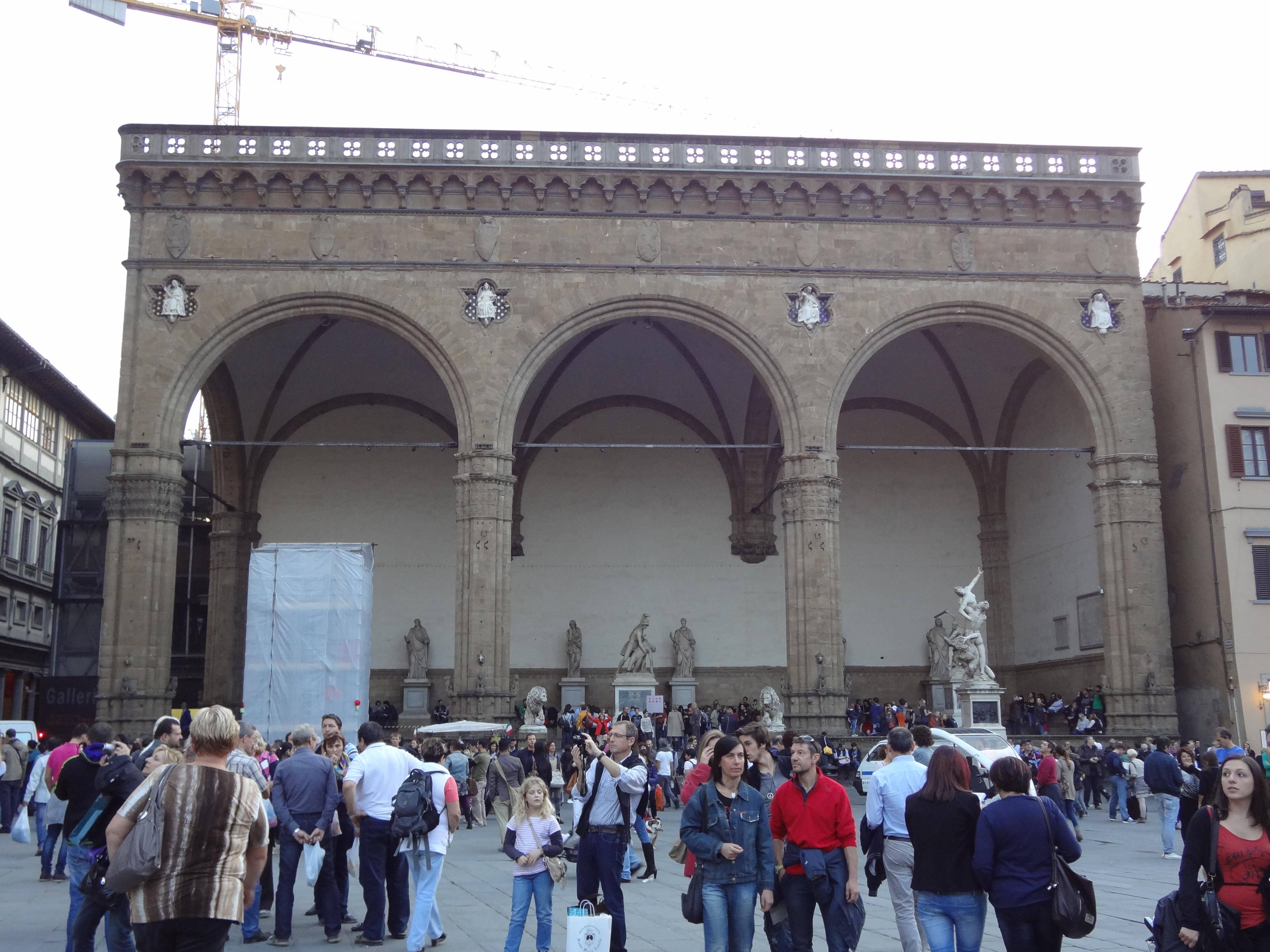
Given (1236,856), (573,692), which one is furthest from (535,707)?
(1236,856)

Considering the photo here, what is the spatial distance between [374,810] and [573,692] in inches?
927

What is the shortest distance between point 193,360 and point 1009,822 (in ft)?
75.8

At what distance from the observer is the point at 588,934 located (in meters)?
7.46

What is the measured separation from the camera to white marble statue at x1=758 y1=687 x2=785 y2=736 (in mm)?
26266

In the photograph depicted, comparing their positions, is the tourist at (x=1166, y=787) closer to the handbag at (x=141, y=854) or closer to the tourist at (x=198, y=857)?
the tourist at (x=198, y=857)

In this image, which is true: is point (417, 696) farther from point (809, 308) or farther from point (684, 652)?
point (809, 308)

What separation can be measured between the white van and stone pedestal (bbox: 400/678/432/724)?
13.0 meters

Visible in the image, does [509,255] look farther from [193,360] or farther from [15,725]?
[15,725]

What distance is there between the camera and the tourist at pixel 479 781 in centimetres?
2094

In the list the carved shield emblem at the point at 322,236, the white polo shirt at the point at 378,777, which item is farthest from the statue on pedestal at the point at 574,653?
the white polo shirt at the point at 378,777

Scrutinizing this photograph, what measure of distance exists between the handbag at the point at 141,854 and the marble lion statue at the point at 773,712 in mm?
21813

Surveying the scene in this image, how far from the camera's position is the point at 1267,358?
89.8ft

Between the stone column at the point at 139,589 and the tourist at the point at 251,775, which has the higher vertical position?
the stone column at the point at 139,589

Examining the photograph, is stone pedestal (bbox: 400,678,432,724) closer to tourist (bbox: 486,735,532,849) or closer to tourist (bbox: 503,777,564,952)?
tourist (bbox: 486,735,532,849)
